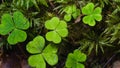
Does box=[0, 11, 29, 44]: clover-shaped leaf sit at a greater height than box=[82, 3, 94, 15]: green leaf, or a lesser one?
lesser

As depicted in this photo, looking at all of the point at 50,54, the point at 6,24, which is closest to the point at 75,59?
the point at 50,54

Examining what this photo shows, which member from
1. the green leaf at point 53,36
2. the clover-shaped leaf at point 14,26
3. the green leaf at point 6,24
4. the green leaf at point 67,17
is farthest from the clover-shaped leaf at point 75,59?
the green leaf at point 6,24

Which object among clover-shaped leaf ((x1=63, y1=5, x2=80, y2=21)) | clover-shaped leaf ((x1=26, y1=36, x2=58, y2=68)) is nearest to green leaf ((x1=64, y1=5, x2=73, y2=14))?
clover-shaped leaf ((x1=63, y1=5, x2=80, y2=21))

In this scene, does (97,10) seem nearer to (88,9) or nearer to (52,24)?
(88,9)

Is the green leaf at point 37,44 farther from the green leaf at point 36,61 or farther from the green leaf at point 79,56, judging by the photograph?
the green leaf at point 79,56

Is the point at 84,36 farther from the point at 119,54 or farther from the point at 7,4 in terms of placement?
the point at 7,4

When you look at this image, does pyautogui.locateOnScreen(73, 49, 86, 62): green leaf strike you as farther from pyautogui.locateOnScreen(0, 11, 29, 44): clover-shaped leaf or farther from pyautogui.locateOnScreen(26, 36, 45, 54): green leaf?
pyautogui.locateOnScreen(0, 11, 29, 44): clover-shaped leaf
